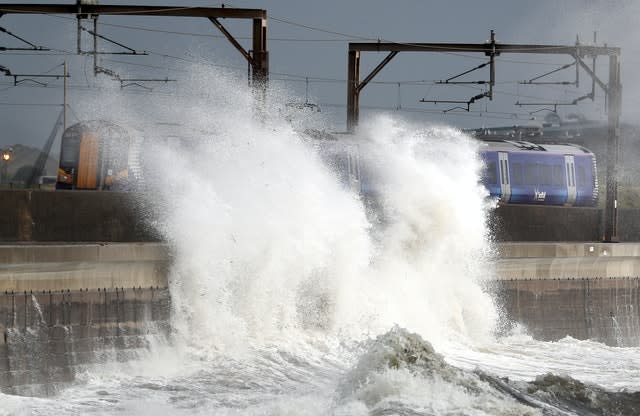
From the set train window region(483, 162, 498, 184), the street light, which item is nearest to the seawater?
train window region(483, 162, 498, 184)

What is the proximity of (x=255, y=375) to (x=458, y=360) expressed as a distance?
4.40 meters

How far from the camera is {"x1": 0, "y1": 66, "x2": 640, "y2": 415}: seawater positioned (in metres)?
13.0

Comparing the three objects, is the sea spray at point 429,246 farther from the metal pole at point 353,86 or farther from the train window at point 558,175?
the train window at point 558,175

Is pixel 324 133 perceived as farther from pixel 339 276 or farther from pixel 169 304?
pixel 169 304

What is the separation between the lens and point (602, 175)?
69500mm

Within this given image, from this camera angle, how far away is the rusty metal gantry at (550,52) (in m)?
24.8

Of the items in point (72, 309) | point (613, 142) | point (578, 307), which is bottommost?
point (578, 307)

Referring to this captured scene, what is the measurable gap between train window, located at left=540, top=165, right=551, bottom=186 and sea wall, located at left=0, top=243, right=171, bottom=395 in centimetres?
1803

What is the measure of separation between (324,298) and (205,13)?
584cm

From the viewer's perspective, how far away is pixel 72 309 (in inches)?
580

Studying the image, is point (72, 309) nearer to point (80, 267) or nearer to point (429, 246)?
point (80, 267)

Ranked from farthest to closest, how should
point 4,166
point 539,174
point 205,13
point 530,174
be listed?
1. point 4,166
2. point 539,174
3. point 530,174
4. point 205,13

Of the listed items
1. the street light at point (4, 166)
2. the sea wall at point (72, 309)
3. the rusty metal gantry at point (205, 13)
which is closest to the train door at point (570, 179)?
the rusty metal gantry at point (205, 13)

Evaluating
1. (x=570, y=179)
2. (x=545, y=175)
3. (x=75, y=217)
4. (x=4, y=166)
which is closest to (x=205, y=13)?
(x=75, y=217)
